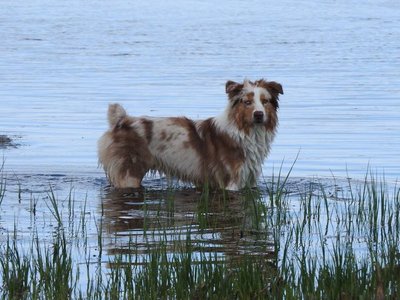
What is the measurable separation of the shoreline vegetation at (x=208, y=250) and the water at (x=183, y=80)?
233mm

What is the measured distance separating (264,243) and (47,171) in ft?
15.6

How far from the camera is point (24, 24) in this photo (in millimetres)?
38875

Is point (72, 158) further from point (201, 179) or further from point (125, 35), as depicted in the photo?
point (125, 35)

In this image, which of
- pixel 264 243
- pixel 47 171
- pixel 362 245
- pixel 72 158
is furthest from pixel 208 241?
pixel 72 158

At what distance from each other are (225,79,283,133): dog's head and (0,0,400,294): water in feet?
4.02

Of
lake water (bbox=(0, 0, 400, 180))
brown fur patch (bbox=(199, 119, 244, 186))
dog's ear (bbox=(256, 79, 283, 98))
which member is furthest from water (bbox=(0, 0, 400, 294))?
dog's ear (bbox=(256, 79, 283, 98))

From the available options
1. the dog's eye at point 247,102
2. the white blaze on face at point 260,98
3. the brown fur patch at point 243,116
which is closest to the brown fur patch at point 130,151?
the brown fur patch at point 243,116

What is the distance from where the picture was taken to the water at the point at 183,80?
13.7m

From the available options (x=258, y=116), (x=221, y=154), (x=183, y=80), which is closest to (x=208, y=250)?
(x=258, y=116)

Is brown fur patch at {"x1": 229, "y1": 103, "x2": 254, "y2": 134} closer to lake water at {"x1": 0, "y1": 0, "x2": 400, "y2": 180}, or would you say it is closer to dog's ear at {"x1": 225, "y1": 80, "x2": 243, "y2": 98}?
dog's ear at {"x1": 225, "y1": 80, "x2": 243, "y2": 98}

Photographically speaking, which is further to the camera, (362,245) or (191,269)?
(362,245)

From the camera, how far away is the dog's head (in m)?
12.0

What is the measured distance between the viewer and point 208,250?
894 centimetres

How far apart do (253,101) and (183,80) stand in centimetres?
1136
